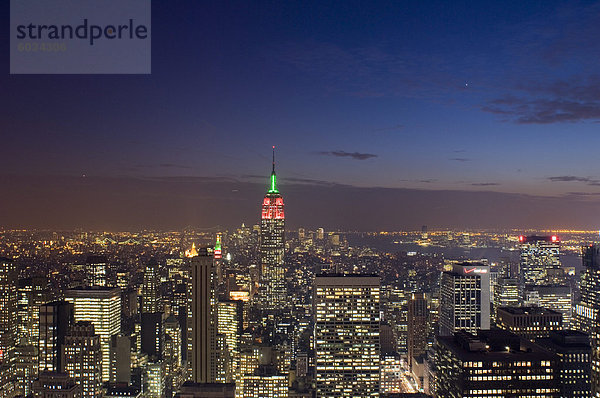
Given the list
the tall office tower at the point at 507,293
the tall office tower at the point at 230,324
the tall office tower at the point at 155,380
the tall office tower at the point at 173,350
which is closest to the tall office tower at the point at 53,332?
the tall office tower at the point at 155,380

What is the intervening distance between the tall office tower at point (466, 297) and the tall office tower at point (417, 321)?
2.23 ft

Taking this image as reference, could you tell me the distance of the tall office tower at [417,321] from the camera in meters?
22.3

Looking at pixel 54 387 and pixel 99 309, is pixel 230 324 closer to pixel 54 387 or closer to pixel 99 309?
pixel 99 309

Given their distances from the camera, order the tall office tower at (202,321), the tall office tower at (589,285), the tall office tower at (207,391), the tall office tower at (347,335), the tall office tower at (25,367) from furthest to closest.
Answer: the tall office tower at (589,285) → the tall office tower at (202,321) → the tall office tower at (347,335) → the tall office tower at (25,367) → the tall office tower at (207,391)

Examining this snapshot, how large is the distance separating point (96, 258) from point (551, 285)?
57.2ft

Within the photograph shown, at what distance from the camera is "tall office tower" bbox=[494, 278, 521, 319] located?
2238 cm

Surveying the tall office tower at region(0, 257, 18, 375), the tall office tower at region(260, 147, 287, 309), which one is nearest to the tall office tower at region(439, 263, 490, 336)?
the tall office tower at region(260, 147, 287, 309)

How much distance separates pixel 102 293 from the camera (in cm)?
1833

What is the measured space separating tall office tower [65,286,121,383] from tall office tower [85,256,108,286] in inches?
14.5

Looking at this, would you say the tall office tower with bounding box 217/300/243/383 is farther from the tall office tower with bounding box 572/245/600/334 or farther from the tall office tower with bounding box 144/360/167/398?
the tall office tower with bounding box 572/245/600/334

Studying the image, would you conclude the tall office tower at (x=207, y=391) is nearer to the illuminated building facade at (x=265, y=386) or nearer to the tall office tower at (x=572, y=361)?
the illuminated building facade at (x=265, y=386)

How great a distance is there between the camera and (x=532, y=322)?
18.2 metres

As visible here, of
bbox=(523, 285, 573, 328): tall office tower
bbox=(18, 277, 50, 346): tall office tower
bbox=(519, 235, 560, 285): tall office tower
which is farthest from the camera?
bbox=(519, 235, 560, 285): tall office tower

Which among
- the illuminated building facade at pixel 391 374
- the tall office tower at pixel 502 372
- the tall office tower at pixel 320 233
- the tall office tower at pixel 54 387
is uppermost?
the tall office tower at pixel 320 233
